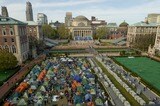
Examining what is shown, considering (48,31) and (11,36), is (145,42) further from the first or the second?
(48,31)

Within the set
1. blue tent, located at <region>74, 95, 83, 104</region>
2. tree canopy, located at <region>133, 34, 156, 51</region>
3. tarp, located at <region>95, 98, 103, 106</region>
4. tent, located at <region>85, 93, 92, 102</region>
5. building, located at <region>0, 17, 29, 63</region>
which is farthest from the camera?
tree canopy, located at <region>133, 34, 156, 51</region>

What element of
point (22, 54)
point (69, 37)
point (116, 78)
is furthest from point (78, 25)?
point (116, 78)

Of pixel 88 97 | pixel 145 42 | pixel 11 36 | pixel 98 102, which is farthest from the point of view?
pixel 145 42

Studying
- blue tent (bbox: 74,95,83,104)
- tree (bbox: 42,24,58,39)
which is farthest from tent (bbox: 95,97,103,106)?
tree (bbox: 42,24,58,39)

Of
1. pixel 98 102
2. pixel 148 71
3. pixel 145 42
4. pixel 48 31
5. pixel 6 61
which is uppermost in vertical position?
pixel 48 31

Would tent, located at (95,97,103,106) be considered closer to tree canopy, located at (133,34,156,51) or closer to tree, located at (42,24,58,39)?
tree canopy, located at (133,34,156,51)

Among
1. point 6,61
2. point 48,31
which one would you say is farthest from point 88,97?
point 48,31

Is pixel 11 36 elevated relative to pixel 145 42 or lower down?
elevated

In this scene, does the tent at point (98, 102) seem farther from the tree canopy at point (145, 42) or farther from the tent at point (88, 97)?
the tree canopy at point (145, 42)

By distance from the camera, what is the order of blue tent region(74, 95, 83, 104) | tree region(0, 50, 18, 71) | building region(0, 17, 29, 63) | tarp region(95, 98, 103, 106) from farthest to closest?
building region(0, 17, 29, 63)
tree region(0, 50, 18, 71)
blue tent region(74, 95, 83, 104)
tarp region(95, 98, 103, 106)

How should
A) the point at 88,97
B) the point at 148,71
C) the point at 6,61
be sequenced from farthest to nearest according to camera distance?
1. the point at 148,71
2. the point at 6,61
3. the point at 88,97

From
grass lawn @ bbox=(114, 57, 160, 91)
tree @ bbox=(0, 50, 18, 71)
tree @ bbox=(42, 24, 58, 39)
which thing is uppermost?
tree @ bbox=(42, 24, 58, 39)

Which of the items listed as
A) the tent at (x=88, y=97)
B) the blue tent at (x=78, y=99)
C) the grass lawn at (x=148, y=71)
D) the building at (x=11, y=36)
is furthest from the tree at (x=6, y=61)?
the grass lawn at (x=148, y=71)

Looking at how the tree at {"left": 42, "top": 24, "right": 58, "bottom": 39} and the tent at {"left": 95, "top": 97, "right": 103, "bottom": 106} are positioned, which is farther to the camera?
the tree at {"left": 42, "top": 24, "right": 58, "bottom": 39}
